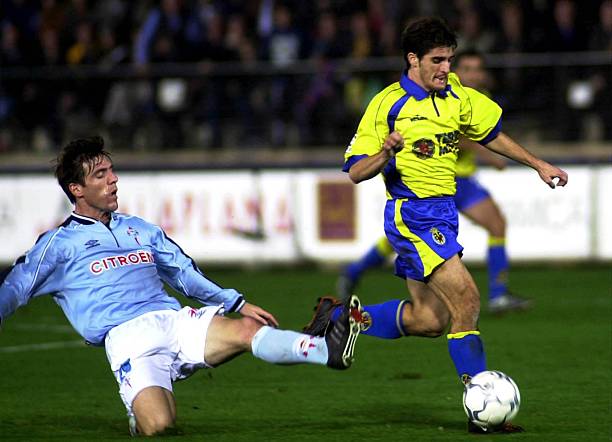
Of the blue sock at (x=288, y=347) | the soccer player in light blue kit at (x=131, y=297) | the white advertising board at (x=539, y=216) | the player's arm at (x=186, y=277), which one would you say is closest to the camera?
the blue sock at (x=288, y=347)

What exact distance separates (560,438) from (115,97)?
11749mm

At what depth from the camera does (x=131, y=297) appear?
6.72 meters

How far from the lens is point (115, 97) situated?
17156 millimetres

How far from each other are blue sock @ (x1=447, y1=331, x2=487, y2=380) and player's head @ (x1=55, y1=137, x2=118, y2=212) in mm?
1868

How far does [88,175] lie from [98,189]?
0.09m

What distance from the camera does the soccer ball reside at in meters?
6.29

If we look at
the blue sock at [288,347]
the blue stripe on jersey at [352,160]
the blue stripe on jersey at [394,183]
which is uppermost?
the blue stripe on jersey at [352,160]

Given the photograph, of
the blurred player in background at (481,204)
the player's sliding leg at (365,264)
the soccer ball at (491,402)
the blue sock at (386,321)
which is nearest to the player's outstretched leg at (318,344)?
the soccer ball at (491,402)

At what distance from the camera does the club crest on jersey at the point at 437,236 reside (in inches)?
272

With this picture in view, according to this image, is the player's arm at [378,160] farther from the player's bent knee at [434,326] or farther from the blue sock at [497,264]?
the blue sock at [497,264]

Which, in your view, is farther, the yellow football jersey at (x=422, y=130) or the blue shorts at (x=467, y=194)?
the blue shorts at (x=467, y=194)

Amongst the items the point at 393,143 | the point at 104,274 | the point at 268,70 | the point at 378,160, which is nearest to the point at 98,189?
the point at 104,274

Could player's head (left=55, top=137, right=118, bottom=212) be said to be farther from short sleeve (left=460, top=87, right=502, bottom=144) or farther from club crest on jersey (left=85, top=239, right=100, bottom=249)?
short sleeve (left=460, top=87, right=502, bottom=144)

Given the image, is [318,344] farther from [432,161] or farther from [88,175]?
[88,175]
